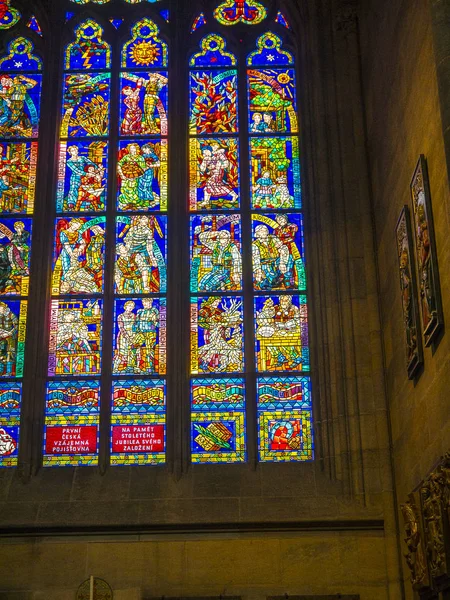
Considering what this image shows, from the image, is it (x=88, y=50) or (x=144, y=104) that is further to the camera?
(x=88, y=50)

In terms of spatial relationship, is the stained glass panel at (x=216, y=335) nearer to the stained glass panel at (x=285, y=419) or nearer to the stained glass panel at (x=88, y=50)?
the stained glass panel at (x=285, y=419)

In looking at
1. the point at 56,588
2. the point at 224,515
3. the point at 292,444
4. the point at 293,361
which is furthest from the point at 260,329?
the point at 56,588

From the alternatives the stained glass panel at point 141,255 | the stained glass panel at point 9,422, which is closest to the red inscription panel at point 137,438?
the stained glass panel at point 9,422

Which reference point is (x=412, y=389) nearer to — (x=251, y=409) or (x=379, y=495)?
(x=379, y=495)

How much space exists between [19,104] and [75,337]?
322 cm

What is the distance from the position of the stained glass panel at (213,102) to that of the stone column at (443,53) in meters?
4.63

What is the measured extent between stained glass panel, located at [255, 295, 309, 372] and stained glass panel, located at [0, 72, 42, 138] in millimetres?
3600

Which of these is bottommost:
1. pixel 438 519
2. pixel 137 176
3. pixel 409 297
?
pixel 438 519

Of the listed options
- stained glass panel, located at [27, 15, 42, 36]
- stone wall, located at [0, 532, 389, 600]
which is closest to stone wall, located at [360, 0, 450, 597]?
stone wall, located at [0, 532, 389, 600]

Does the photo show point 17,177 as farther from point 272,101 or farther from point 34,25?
point 272,101

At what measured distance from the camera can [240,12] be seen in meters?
14.5

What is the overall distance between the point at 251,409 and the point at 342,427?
1005mm

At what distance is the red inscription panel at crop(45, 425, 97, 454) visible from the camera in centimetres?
1199

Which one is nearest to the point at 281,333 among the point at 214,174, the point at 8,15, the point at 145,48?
the point at 214,174
